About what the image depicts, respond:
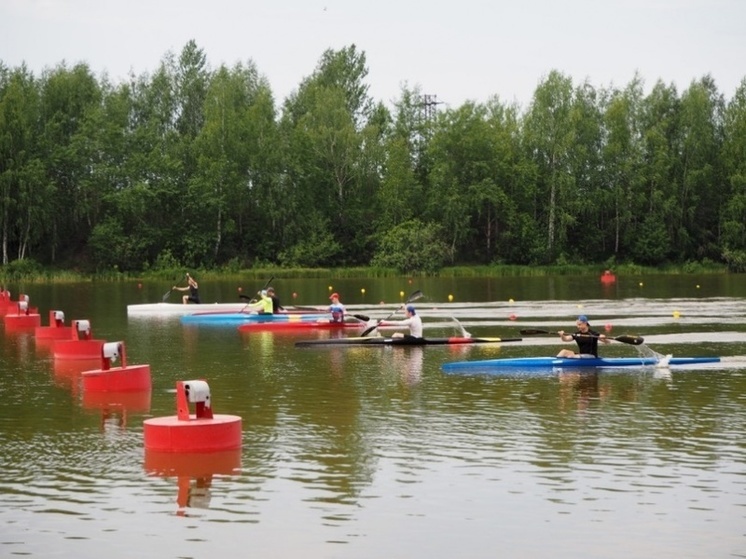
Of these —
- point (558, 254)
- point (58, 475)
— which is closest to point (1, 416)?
point (58, 475)

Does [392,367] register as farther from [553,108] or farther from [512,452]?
[553,108]

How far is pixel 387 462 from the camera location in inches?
600

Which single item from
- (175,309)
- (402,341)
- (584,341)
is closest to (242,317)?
(175,309)

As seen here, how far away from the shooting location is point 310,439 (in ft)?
55.5

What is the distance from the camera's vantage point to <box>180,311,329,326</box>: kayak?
39.1m

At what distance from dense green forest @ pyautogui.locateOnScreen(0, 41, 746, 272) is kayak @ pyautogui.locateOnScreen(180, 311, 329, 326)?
39694 millimetres

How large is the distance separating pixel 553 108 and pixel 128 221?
105 feet

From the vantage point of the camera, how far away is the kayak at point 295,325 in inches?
1468

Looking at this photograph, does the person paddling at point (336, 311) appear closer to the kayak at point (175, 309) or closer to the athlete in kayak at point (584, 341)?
the kayak at point (175, 309)

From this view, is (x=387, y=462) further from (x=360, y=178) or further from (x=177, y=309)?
(x=360, y=178)

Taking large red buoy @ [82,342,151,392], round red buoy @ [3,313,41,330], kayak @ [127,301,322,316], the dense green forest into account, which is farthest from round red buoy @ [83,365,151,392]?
the dense green forest

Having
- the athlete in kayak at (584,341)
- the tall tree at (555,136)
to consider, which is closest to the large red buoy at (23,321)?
the athlete in kayak at (584,341)

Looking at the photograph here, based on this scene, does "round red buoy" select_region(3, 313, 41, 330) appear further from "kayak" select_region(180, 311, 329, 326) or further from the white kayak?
the white kayak

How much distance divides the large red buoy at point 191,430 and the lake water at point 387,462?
261mm
